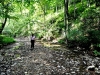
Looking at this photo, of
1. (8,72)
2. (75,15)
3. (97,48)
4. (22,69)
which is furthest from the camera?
(75,15)

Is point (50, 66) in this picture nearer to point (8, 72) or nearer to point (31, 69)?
point (31, 69)

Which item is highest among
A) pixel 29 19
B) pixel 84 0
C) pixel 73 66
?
pixel 84 0

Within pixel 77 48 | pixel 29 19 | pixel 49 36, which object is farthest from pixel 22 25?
pixel 77 48

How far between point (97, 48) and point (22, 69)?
951 centimetres

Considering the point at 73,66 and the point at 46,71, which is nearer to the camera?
the point at 46,71

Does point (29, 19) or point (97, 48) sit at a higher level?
point (29, 19)

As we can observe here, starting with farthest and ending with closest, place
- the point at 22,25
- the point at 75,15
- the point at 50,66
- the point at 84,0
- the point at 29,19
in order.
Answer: the point at 22,25, the point at 29,19, the point at 84,0, the point at 75,15, the point at 50,66

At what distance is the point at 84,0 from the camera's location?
120ft

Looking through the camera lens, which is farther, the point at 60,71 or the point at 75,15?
the point at 75,15

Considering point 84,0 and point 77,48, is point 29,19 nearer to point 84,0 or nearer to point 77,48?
point 84,0

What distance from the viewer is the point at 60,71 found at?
11.9 meters

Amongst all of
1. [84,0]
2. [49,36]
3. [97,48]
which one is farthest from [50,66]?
[84,0]

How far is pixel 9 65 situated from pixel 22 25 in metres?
44.8

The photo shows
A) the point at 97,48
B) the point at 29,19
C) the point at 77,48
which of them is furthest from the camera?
the point at 29,19
